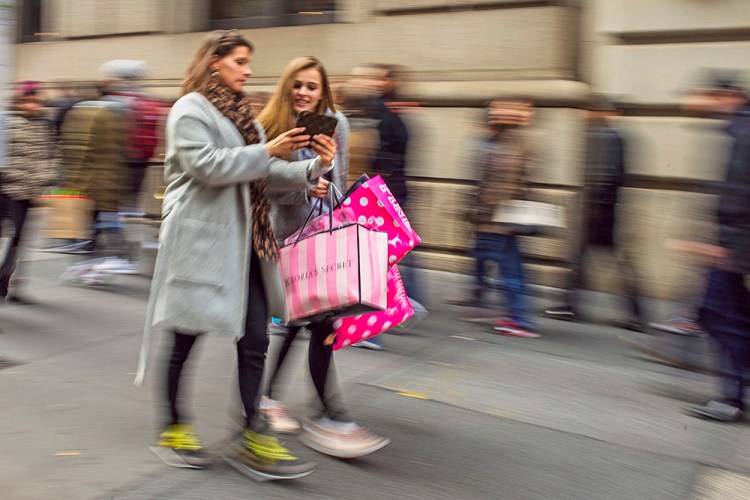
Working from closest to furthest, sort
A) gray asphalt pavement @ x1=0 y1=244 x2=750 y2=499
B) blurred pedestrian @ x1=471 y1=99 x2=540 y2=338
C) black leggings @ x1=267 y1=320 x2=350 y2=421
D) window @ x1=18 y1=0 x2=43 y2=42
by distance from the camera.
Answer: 1. gray asphalt pavement @ x1=0 y1=244 x2=750 y2=499
2. black leggings @ x1=267 y1=320 x2=350 y2=421
3. blurred pedestrian @ x1=471 y1=99 x2=540 y2=338
4. window @ x1=18 y1=0 x2=43 y2=42

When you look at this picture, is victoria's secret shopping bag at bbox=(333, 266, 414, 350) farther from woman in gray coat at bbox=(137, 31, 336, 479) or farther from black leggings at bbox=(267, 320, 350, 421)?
woman in gray coat at bbox=(137, 31, 336, 479)

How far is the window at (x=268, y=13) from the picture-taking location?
32.4 feet

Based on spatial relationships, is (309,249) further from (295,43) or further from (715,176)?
(295,43)

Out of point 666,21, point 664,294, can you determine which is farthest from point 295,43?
point 664,294

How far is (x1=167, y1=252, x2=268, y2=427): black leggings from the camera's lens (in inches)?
141

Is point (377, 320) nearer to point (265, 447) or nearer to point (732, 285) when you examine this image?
point (265, 447)

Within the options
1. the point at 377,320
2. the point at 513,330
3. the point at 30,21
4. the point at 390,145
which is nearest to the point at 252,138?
the point at 377,320

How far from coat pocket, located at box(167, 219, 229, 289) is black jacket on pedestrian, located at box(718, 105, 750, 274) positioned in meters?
2.68

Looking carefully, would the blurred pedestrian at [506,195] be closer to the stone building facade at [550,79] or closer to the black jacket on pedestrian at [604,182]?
the stone building facade at [550,79]

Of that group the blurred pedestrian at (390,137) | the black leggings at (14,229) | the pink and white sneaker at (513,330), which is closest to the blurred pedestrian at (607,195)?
the pink and white sneaker at (513,330)

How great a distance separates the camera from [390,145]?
21.1 feet

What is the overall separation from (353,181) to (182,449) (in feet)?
10.3

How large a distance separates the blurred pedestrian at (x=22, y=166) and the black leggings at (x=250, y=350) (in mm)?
3559

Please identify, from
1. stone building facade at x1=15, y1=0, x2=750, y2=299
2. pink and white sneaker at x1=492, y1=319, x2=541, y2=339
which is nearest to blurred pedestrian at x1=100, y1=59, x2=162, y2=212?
stone building facade at x1=15, y1=0, x2=750, y2=299
